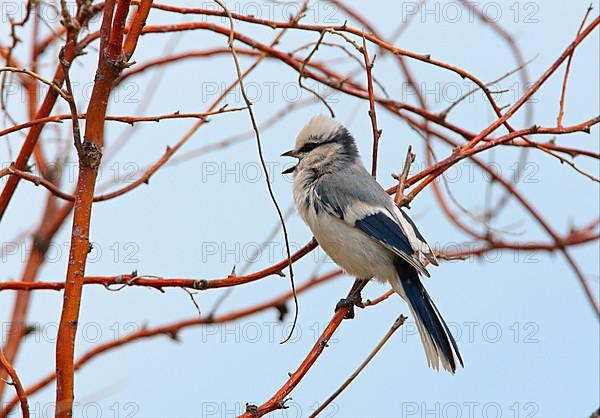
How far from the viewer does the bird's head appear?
3701 mm

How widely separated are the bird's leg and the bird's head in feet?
1.84

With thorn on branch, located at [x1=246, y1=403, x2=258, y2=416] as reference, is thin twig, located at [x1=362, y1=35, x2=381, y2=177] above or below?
above

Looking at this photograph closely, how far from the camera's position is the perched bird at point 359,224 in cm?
311

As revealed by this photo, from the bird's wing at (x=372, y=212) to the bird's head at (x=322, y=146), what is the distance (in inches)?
6.0

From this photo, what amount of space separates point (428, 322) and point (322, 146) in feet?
3.35

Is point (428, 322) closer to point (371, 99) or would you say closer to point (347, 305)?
point (347, 305)

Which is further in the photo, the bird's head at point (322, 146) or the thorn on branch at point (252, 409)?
the bird's head at point (322, 146)

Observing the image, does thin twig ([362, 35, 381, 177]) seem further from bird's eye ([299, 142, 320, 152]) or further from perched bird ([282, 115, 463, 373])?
bird's eye ([299, 142, 320, 152])

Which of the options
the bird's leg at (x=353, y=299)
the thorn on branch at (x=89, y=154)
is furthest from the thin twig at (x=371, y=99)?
the thorn on branch at (x=89, y=154)

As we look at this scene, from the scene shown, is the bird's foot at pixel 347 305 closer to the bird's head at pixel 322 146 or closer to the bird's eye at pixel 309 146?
the bird's head at pixel 322 146

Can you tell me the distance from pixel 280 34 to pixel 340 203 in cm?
75

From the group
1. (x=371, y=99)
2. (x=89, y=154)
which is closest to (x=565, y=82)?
(x=371, y=99)

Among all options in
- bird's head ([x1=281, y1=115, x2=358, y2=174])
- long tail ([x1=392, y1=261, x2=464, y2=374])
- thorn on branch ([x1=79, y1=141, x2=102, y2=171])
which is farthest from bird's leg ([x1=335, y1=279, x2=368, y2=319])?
thorn on branch ([x1=79, y1=141, x2=102, y2=171])

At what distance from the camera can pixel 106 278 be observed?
2156 millimetres
